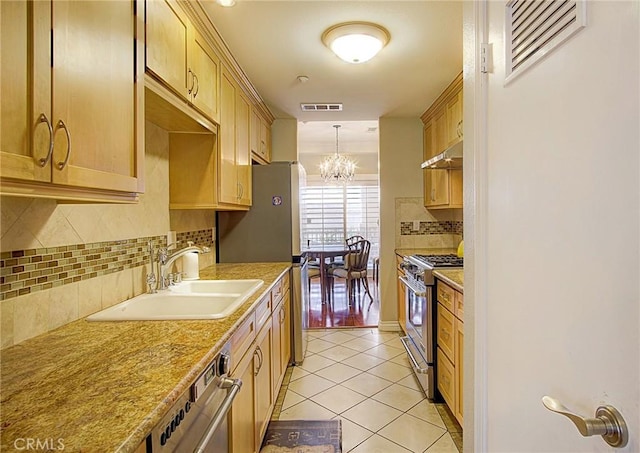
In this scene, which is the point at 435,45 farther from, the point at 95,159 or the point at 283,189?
the point at 95,159

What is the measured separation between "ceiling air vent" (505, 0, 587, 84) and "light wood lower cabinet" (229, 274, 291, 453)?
4.33ft

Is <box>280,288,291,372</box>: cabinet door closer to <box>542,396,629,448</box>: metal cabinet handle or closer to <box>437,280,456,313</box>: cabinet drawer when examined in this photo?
<box>437,280,456,313</box>: cabinet drawer

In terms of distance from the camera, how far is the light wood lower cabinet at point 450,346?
2.08 meters

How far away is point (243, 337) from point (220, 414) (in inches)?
18.0

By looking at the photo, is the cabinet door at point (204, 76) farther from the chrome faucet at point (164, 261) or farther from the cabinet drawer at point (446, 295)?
the cabinet drawer at point (446, 295)

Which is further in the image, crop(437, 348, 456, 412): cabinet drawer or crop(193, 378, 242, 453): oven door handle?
crop(437, 348, 456, 412): cabinet drawer

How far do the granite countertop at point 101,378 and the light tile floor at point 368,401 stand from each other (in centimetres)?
133

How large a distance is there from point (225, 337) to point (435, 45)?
222 cm

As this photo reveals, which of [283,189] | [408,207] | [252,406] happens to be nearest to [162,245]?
[252,406]

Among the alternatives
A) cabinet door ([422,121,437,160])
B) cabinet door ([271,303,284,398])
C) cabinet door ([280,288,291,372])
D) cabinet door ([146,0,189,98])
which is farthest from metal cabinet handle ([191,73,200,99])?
cabinet door ([422,121,437,160])

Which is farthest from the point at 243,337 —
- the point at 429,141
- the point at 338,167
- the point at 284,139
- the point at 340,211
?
the point at 340,211

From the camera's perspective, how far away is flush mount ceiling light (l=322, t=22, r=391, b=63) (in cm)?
213

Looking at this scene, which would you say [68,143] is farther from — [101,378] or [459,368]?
[459,368]

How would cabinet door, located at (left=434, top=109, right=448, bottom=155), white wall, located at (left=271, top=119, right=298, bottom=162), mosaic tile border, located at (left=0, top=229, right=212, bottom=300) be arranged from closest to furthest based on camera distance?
mosaic tile border, located at (left=0, top=229, right=212, bottom=300)
cabinet door, located at (left=434, top=109, right=448, bottom=155)
white wall, located at (left=271, top=119, right=298, bottom=162)
